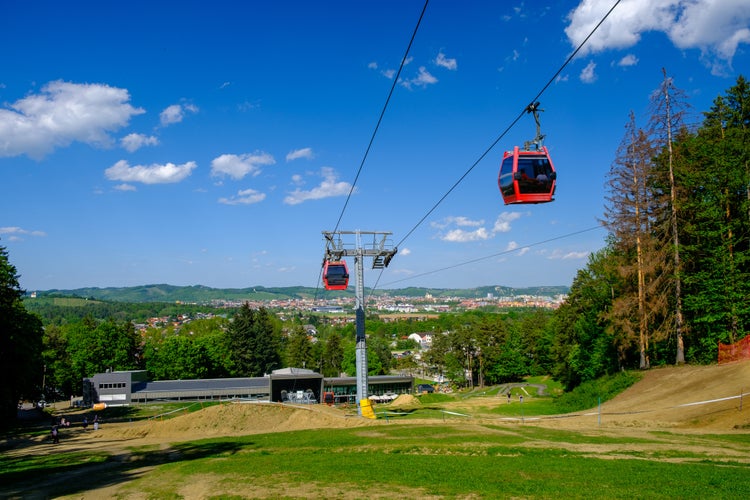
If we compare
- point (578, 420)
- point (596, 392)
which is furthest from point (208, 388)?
point (578, 420)

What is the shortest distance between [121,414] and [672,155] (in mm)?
57689

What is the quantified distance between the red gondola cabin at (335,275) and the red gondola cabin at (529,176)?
19.7 metres

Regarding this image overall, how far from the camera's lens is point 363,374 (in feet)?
114

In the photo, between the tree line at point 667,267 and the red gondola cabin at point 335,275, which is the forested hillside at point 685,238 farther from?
the red gondola cabin at point 335,275

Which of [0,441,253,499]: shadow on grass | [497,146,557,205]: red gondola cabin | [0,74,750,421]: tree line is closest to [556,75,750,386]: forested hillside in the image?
[0,74,750,421]: tree line

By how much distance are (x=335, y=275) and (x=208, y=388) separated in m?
38.8

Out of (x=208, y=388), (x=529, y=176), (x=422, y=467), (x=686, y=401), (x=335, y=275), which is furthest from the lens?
(x=208, y=388)

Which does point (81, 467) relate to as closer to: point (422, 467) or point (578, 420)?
point (422, 467)

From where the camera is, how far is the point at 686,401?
91.2ft

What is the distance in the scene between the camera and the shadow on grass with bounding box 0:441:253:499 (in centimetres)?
1723

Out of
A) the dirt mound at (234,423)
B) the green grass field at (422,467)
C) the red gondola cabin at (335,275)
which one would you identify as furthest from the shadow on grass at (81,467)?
the red gondola cabin at (335,275)

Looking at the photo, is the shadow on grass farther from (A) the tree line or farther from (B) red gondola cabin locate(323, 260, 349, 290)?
(A) the tree line

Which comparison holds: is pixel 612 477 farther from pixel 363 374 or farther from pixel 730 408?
pixel 363 374

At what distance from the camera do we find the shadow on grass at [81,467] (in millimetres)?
17234
